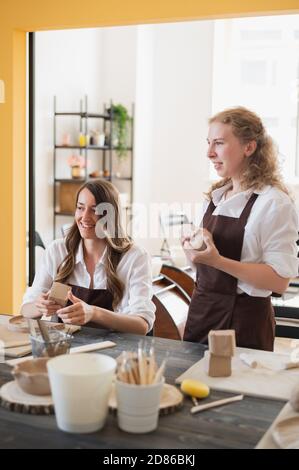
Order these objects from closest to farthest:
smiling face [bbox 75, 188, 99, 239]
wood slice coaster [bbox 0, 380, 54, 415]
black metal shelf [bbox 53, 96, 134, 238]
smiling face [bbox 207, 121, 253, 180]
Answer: wood slice coaster [bbox 0, 380, 54, 415], smiling face [bbox 207, 121, 253, 180], smiling face [bbox 75, 188, 99, 239], black metal shelf [bbox 53, 96, 134, 238]

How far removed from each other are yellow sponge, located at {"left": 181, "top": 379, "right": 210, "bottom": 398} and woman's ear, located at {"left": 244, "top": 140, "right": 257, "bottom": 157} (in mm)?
1073

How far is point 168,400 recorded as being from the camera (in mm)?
1489

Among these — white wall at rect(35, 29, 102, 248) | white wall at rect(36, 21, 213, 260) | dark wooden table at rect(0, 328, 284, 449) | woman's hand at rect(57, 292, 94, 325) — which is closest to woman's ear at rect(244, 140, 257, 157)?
woman's hand at rect(57, 292, 94, 325)

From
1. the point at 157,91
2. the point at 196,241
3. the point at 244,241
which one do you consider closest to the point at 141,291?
the point at 196,241

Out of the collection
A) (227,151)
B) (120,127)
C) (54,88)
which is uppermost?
(54,88)

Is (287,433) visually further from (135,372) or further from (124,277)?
(124,277)

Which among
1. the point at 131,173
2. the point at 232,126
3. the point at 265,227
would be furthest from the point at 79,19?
the point at 131,173

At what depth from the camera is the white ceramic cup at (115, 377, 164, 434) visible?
1.32 m

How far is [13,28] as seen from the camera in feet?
13.6

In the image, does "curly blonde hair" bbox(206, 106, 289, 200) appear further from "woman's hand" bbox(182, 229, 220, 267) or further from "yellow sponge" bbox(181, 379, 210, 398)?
"yellow sponge" bbox(181, 379, 210, 398)

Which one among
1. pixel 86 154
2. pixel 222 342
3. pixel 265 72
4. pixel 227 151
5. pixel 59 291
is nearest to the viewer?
pixel 222 342

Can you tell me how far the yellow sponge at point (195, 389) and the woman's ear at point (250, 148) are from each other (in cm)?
107

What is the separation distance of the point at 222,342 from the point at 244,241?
0.67 meters

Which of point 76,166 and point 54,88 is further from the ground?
point 54,88
